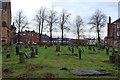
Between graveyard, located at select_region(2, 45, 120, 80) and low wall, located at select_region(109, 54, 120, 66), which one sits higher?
low wall, located at select_region(109, 54, 120, 66)

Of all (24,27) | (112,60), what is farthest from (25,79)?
(24,27)

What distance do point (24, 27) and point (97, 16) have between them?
88.7ft

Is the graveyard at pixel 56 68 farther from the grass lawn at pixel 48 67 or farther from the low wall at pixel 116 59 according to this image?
the low wall at pixel 116 59

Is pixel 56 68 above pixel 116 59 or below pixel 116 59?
below

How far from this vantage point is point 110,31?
234 feet

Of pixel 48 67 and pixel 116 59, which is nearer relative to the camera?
pixel 48 67

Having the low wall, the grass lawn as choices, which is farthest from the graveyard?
the low wall

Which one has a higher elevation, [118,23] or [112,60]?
[118,23]

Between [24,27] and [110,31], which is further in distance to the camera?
[110,31]

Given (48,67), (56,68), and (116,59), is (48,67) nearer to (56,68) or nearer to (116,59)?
(56,68)

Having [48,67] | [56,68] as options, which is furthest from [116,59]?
[48,67]

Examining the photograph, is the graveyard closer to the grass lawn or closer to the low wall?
the grass lawn

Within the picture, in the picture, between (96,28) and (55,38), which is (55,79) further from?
(55,38)

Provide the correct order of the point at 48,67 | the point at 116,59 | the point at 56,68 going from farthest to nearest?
the point at 116,59 → the point at 48,67 → the point at 56,68
